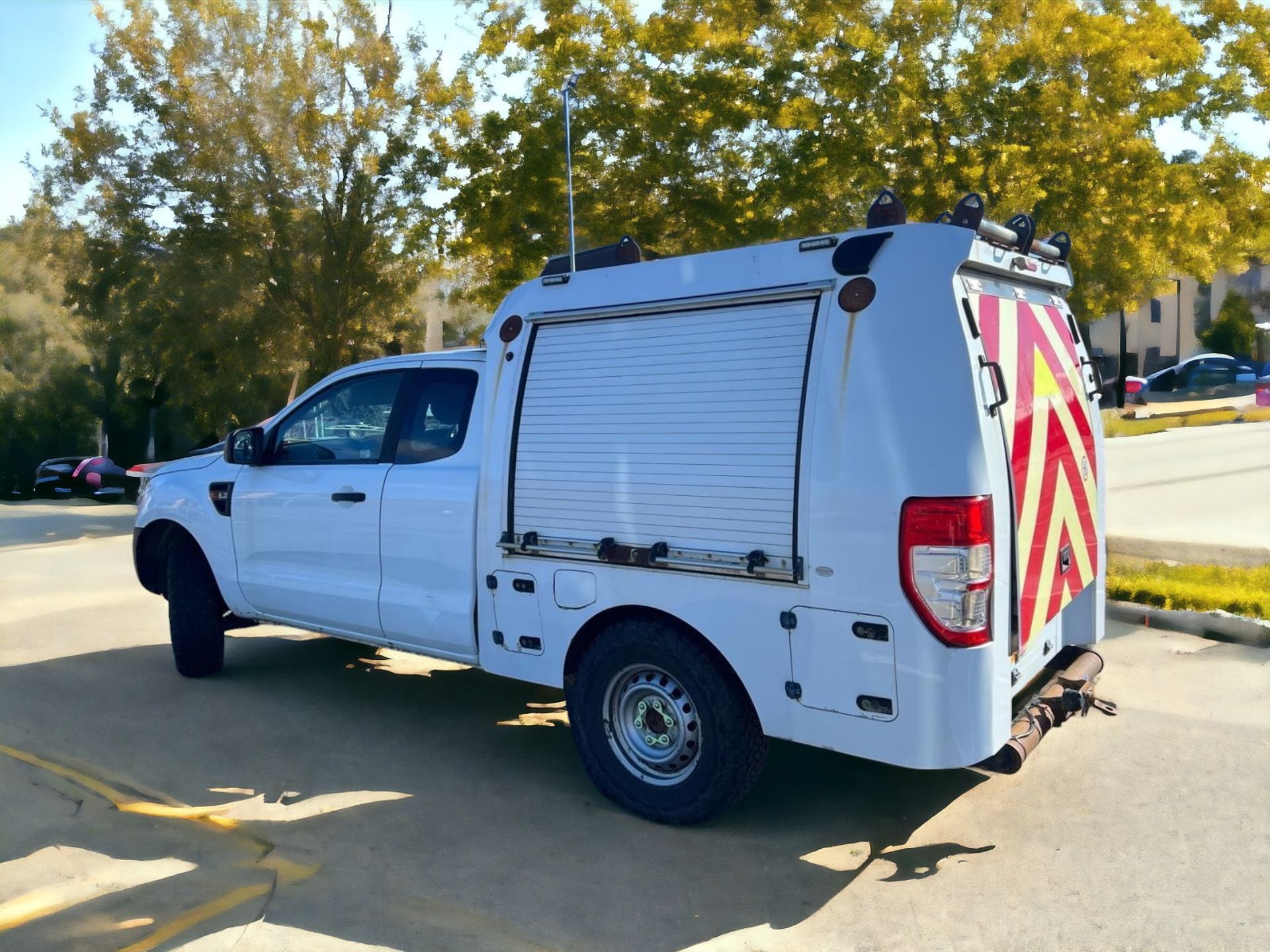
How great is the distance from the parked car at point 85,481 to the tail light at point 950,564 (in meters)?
21.1

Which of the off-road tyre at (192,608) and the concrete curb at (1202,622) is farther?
the concrete curb at (1202,622)

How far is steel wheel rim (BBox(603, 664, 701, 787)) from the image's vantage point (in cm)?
491

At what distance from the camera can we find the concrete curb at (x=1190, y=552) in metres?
10.8

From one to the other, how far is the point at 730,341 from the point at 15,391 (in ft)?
116

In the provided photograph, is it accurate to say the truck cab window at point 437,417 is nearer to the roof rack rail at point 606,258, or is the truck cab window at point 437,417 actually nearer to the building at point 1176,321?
the roof rack rail at point 606,258

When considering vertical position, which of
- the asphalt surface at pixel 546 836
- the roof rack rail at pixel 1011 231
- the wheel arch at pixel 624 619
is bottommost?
the asphalt surface at pixel 546 836

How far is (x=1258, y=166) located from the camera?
37.5 feet

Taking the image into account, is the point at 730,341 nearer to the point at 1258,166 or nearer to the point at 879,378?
the point at 879,378

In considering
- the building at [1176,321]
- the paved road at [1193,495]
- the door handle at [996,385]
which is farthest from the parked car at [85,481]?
the building at [1176,321]

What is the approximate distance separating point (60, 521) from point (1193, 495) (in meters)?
16.5

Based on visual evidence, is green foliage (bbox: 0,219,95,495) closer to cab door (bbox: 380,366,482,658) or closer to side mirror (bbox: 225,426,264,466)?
side mirror (bbox: 225,426,264,466)

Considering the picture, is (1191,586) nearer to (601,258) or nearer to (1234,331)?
(601,258)

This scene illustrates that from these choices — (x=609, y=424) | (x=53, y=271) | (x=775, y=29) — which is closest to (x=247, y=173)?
(x=53, y=271)

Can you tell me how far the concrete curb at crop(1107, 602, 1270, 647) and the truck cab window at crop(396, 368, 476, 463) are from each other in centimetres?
545
